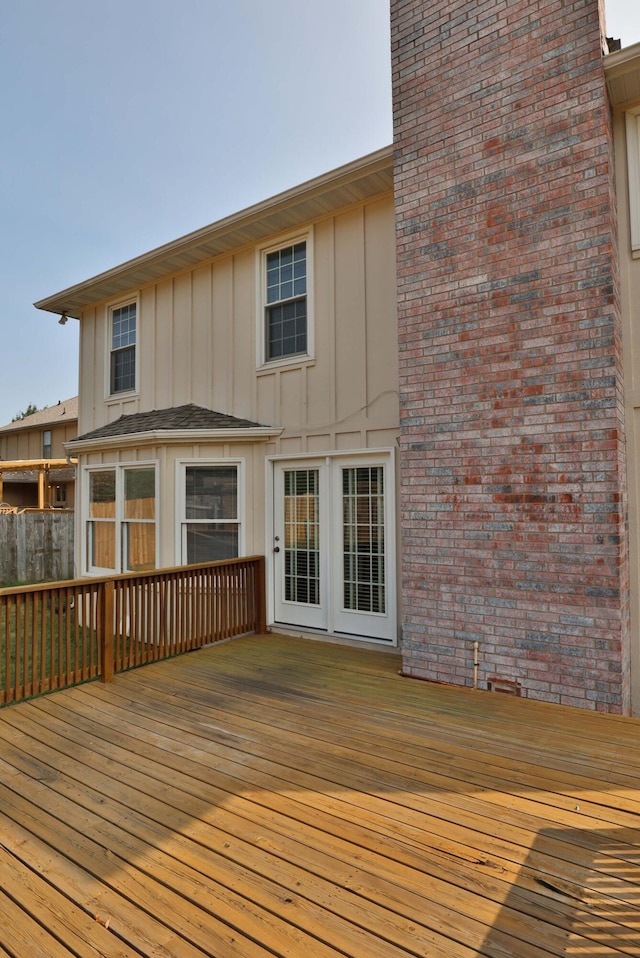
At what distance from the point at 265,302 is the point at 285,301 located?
327 millimetres

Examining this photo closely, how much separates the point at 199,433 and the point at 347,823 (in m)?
4.78

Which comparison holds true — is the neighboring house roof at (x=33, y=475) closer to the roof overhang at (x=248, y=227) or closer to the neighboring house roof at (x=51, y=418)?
the neighboring house roof at (x=51, y=418)

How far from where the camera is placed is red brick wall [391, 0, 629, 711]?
3.94m

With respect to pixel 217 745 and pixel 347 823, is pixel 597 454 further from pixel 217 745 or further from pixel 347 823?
pixel 217 745

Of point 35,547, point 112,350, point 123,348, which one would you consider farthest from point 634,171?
point 35,547

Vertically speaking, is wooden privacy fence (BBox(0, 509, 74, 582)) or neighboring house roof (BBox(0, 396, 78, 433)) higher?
neighboring house roof (BBox(0, 396, 78, 433))

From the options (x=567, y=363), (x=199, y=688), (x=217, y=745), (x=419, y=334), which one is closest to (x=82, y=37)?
(x=419, y=334)

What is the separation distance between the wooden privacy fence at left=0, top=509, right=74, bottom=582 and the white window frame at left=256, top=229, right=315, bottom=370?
7790 mm

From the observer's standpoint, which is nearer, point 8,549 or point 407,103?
point 407,103

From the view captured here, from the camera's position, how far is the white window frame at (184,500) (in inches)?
258

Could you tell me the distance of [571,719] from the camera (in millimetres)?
3744

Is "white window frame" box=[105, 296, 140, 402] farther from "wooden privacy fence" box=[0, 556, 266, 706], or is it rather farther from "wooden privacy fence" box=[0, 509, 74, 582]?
"wooden privacy fence" box=[0, 509, 74, 582]

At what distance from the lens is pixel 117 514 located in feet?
23.7

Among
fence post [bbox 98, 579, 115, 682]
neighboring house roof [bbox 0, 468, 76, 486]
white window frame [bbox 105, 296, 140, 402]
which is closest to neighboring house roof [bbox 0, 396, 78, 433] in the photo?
neighboring house roof [bbox 0, 468, 76, 486]
